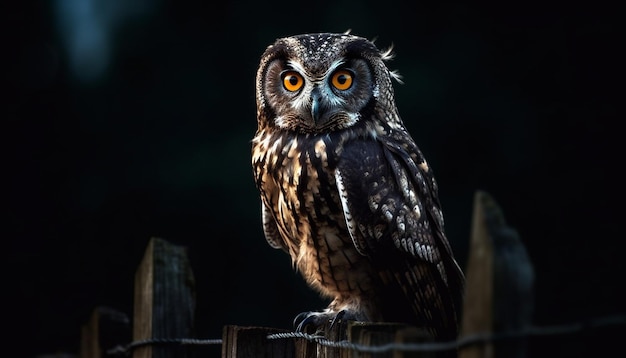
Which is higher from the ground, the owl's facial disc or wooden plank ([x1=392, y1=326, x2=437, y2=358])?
the owl's facial disc

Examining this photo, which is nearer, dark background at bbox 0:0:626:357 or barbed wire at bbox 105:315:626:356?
barbed wire at bbox 105:315:626:356

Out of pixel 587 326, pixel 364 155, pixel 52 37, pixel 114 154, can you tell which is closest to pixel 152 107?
pixel 114 154

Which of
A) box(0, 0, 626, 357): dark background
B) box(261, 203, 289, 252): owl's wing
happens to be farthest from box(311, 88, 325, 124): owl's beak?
box(0, 0, 626, 357): dark background

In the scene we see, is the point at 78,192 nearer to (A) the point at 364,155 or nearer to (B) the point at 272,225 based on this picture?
(B) the point at 272,225

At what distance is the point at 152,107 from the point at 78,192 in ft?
2.65

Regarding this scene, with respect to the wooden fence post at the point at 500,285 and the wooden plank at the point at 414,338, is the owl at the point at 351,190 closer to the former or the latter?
the wooden plank at the point at 414,338

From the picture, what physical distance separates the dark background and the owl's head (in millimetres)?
3096

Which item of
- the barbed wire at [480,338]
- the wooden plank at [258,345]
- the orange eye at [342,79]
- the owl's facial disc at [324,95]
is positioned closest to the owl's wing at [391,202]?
the owl's facial disc at [324,95]

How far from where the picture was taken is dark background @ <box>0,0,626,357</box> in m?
6.21

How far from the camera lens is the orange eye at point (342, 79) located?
316 centimetres

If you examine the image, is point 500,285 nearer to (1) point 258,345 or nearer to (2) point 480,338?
(2) point 480,338

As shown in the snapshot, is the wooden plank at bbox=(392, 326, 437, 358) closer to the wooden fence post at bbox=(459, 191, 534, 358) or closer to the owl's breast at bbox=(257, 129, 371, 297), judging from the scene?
the wooden fence post at bbox=(459, 191, 534, 358)

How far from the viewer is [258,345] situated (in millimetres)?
2221

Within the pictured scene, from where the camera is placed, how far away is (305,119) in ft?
10.1
